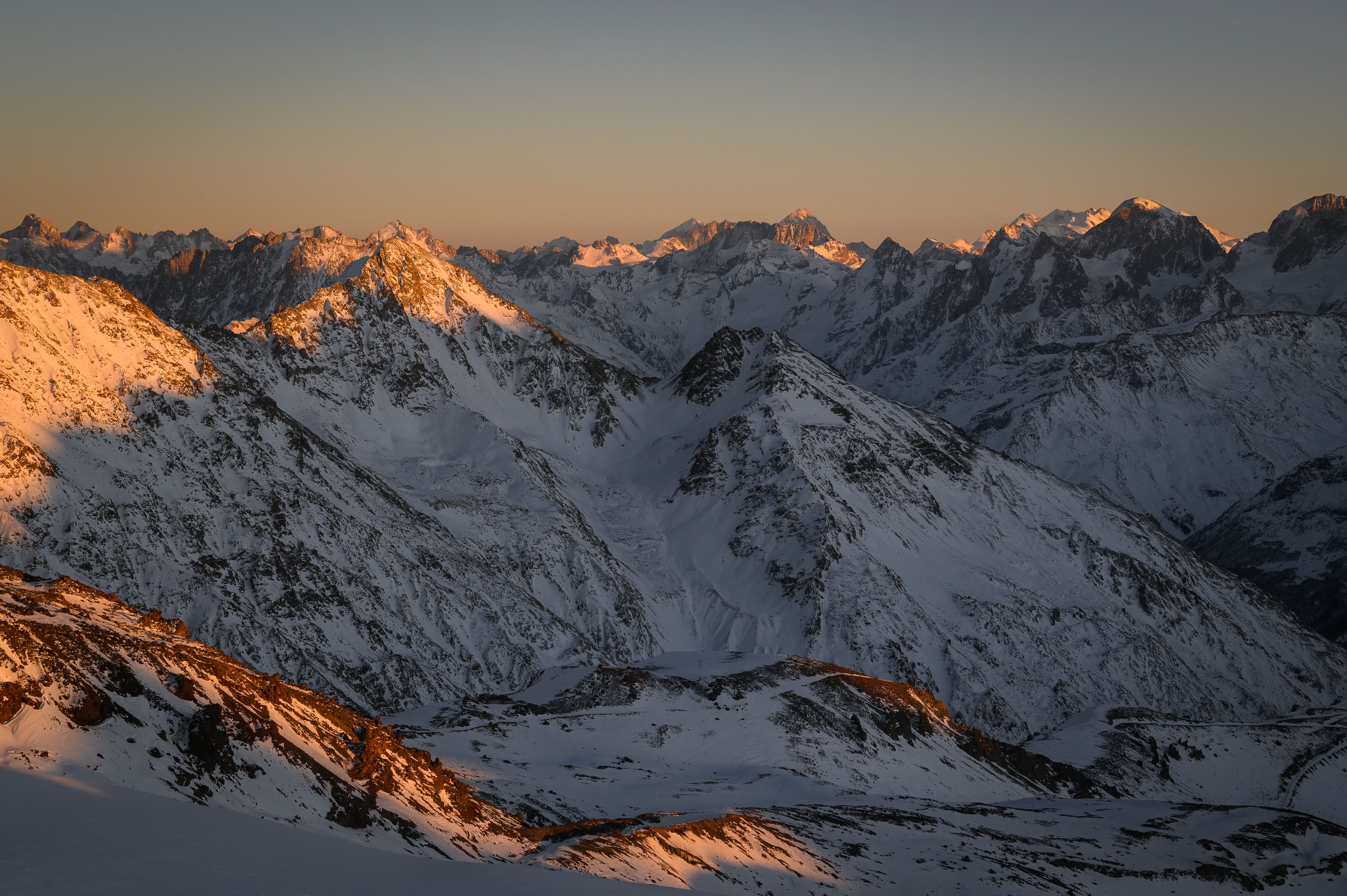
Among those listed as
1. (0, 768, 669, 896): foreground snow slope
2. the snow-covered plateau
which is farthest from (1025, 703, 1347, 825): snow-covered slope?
(0, 768, 669, 896): foreground snow slope

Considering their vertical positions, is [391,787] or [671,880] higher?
[391,787]

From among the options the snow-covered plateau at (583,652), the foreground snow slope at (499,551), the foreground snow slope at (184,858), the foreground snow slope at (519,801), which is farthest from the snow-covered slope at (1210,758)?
the foreground snow slope at (184,858)

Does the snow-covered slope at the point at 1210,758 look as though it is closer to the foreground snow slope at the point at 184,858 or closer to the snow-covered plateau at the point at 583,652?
the snow-covered plateau at the point at 583,652

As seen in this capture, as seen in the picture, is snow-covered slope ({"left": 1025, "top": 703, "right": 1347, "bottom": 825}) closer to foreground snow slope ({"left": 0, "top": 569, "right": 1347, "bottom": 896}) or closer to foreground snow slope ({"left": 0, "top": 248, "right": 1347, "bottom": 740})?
foreground snow slope ({"left": 0, "top": 248, "right": 1347, "bottom": 740})

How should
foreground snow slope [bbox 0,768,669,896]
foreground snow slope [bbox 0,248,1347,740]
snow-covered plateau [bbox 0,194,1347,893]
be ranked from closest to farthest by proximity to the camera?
foreground snow slope [bbox 0,768,669,896]
snow-covered plateau [bbox 0,194,1347,893]
foreground snow slope [bbox 0,248,1347,740]

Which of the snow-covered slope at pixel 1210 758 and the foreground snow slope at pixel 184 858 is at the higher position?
the foreground snow slope at pixel 184 858

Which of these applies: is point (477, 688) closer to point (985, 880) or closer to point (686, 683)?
point (686, 683)

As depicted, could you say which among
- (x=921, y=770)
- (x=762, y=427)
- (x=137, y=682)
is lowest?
(x=921, y=770)

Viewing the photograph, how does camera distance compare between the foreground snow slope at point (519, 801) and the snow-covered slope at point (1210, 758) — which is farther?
the snow-covered slope at point (1210, 758)

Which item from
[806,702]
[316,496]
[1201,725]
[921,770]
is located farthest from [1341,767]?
[316,496]
